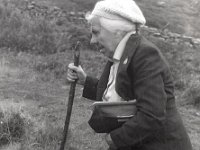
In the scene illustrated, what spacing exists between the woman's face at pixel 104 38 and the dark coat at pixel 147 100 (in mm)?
98

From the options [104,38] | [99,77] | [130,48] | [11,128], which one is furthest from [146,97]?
[99,77]

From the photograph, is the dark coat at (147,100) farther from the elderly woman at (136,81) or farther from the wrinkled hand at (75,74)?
the wrinkled hand at (75,74)

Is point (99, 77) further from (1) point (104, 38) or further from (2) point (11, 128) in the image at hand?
(1) point (104, 38)

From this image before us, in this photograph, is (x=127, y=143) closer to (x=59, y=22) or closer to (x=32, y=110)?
(x=32, y=110)

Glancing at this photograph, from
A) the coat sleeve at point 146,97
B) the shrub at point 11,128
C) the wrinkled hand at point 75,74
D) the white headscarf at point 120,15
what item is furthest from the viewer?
the shrub at point 11,128

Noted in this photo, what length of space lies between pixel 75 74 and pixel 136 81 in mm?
883

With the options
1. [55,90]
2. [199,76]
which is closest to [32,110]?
[55,90]

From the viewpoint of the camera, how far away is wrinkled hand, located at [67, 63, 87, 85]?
3152mm

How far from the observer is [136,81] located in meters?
2.39

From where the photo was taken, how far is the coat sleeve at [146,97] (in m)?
2.33

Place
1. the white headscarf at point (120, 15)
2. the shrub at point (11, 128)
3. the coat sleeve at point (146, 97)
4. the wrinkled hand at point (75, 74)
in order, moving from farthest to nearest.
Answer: the shrub at point (11, 128)
the wrinkled hand at point (75, 74)
the white headscarf at point (120, 15)
the coat sleeve at point (146, 97)

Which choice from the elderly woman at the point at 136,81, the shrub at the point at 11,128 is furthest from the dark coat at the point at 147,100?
the shrub at the point at 11,128

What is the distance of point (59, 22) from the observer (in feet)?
37.3

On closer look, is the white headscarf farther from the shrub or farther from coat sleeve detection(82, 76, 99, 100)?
the shrub
